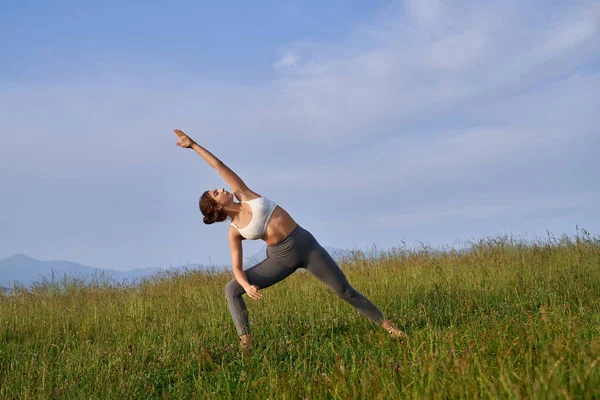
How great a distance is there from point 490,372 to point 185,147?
429cm

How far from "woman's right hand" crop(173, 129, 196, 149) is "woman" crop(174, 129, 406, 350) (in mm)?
189

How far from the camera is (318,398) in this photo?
4508 millimetres

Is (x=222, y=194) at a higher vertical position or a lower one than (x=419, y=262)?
higher

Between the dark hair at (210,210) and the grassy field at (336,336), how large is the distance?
4.88ft

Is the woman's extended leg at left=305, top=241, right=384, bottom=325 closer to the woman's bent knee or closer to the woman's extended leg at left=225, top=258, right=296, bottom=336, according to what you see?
the woman's extended leg at left=225, top=258, right=296, bottom=336

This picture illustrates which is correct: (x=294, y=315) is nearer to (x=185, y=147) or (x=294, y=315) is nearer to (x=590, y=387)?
(x=185, y=147)

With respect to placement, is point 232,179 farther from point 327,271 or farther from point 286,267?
point 327,271

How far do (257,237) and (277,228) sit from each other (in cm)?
25

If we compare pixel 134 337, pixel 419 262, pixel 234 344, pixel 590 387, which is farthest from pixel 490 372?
pixel 419 262

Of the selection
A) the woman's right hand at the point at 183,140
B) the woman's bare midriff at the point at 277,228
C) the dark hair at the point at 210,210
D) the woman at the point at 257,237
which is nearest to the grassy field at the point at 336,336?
the woman at the point at 257,237

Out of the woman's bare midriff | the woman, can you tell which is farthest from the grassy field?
the woman's bare midriff

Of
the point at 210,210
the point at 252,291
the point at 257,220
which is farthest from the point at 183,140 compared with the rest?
the point at 252,291

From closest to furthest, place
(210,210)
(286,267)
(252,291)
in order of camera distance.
Result: 1. (252,291)
2. (210,210)
3. (286,267)

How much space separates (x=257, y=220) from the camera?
20.4 feet
